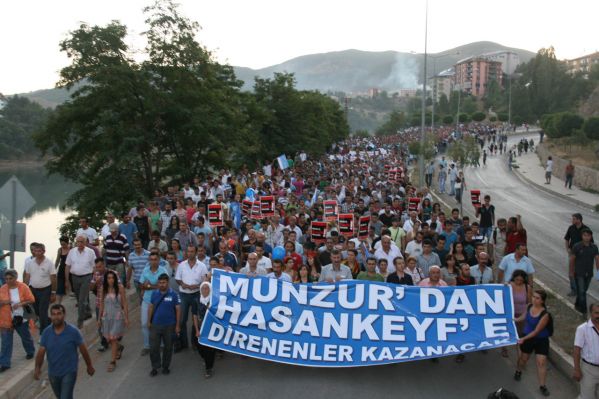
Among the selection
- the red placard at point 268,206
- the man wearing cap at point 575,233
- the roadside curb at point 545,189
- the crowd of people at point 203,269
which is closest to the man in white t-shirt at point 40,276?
the crowd of people at point 203,269

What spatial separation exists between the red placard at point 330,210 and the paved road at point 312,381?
5.81 m

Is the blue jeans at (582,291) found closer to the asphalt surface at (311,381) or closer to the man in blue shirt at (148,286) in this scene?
the asphalt surface at (311,381)

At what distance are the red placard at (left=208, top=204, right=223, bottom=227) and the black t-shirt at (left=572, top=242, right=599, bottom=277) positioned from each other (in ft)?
24.1

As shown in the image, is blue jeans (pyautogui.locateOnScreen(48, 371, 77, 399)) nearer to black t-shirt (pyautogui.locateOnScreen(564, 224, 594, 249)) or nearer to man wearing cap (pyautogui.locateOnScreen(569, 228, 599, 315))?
man wearing cap (pyautogui.locateOnScreen(569, 228, 599, 315))

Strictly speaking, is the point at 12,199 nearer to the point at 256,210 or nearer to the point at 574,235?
the point at 256,210

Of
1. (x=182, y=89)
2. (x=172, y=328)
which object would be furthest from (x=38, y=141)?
(x=172, y=328)

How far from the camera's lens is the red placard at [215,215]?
42.8 ft

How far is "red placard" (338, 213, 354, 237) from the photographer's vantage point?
488 inches

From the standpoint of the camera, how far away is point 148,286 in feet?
27.8

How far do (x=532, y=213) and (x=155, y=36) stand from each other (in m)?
16.6

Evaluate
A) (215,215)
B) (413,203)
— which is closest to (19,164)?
(215,215)

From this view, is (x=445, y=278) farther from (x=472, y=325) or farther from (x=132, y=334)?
(x=132, y=334)

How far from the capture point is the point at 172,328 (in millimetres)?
7969

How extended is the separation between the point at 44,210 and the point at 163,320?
156 feet
